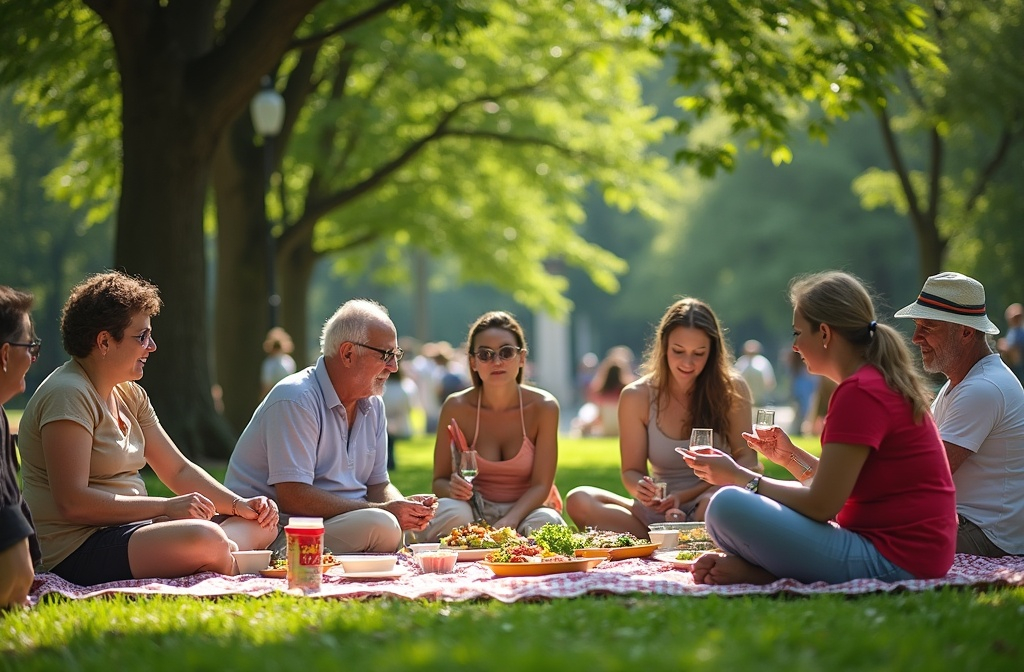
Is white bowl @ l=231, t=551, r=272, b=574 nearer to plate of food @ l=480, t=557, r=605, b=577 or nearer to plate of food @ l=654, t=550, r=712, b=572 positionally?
plate of food @ l=480, t=557, r=605, b=577

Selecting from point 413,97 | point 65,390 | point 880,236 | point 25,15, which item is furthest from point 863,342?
point 880,236

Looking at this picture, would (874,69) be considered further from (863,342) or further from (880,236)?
(880,236)

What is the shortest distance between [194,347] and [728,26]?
641cm

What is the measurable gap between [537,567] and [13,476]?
101 inches

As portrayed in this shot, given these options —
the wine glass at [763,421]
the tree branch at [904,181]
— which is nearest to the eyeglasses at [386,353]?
the wine glass at [763,421]

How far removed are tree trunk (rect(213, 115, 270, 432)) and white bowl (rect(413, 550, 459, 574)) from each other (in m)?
11.6

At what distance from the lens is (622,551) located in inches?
273

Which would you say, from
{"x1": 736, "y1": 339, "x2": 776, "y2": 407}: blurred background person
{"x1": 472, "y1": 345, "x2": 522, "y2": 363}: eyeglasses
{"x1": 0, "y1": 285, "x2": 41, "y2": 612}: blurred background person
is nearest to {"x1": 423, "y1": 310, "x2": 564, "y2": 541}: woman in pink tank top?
{"x1": 472, "y1": 345, "x2": 522, "y2": 363}: eyeglasses

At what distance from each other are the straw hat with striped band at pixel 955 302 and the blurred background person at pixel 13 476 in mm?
4448

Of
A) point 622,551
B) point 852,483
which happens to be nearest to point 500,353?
point 622,551

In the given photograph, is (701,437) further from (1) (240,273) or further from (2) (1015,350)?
(2) (1015,350)

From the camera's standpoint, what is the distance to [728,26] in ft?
39.2

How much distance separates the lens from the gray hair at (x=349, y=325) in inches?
275

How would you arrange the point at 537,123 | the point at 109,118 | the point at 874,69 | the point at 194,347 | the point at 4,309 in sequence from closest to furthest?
the point at 4,309 < the point at 874,69 < the point at 194,347 < the point at 109,118 < the point at 537,123
